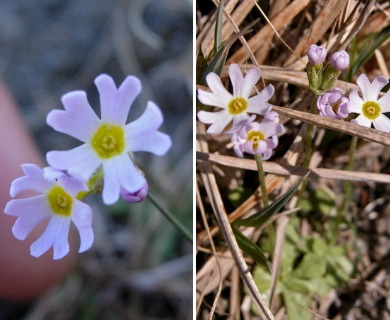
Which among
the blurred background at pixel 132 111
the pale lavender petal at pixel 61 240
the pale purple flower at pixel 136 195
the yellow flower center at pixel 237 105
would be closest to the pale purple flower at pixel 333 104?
the yellow flower center at pixel 237 105

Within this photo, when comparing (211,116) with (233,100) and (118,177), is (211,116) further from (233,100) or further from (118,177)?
(118,177)

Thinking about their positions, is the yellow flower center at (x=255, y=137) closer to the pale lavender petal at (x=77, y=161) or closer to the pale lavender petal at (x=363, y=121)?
the pale lavender petal at (x=363, y=121)

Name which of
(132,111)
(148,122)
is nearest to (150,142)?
(148,122)

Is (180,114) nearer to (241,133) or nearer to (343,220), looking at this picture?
(343,220)

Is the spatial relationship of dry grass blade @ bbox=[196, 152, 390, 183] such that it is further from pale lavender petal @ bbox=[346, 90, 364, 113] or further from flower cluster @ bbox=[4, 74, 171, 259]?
flower cluster @ bbox=[4, 74, 171, 259]

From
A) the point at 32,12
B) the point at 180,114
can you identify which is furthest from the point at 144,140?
the point at 32,12

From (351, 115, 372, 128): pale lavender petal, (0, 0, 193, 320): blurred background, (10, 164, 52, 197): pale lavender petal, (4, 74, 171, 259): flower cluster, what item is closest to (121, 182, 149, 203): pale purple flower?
(4, 74, 171, 259): flower cluster
